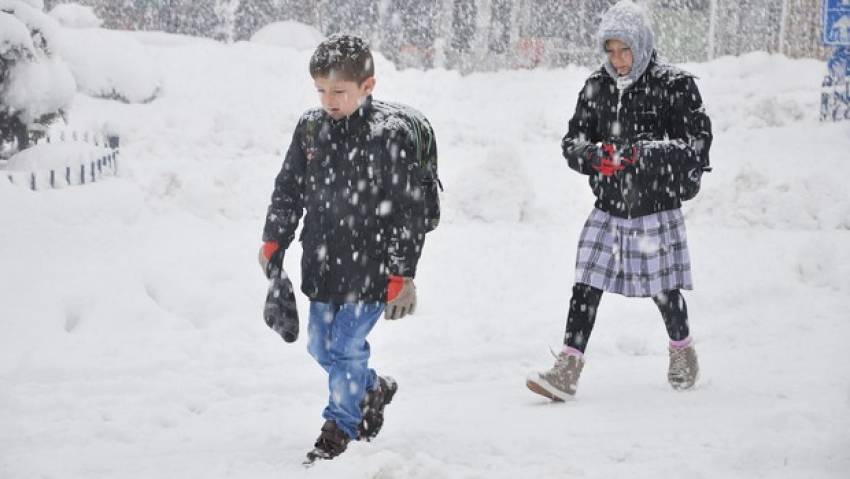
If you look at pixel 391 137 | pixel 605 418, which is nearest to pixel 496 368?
pixel 605 418

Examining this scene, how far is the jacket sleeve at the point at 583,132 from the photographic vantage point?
182 inches

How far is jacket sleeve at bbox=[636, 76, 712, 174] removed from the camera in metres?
4.46

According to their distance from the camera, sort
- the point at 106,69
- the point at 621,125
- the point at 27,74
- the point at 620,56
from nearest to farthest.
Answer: the point at 620,56
the point at 621,125
the point at 27,74
the point at 106,69

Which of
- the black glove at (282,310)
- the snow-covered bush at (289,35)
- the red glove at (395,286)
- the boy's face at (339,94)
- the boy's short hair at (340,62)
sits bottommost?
the black glove at (282,310)

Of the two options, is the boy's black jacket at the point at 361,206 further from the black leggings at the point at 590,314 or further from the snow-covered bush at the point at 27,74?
the snow-covered bush at the point at 27,74

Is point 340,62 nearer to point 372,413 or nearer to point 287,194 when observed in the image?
point 287,194

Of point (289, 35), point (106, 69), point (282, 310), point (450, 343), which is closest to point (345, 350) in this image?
point (282, 310)

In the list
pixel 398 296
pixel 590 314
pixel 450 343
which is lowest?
pixel 450 343

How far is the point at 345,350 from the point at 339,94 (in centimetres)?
101

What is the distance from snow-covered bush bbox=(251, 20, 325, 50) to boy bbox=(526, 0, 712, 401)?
2193cm

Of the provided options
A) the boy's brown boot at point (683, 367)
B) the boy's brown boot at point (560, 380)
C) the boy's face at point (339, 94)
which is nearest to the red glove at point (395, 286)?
the boy's face at point (339, 94)

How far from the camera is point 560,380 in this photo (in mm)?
4625

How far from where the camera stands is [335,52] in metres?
3.67

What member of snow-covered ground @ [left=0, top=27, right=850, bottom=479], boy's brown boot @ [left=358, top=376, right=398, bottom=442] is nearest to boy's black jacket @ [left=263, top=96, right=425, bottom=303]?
boy's brown boot @ [left=358, top=376, right=398, bottom=442]
